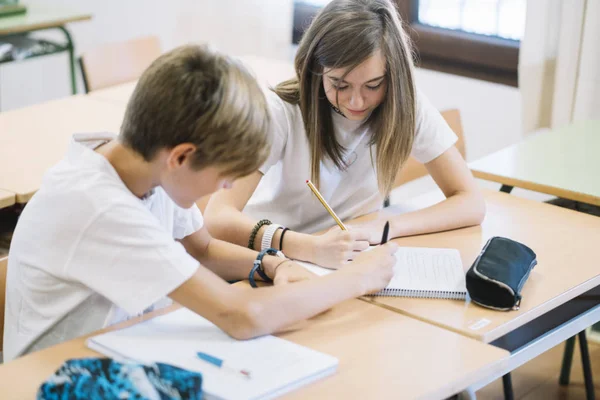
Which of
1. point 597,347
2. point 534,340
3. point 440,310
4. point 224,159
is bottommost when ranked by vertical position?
point 597,347

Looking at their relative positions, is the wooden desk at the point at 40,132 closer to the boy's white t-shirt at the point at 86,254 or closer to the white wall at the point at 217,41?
the boy's white t-shirt at the point at 86,254

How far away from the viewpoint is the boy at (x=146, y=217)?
1226 millimetres

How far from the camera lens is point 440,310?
1.51 meters

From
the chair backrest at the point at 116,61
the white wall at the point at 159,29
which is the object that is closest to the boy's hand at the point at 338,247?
the chair backrest at the point at 116,61

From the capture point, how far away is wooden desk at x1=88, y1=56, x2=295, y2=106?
301cm

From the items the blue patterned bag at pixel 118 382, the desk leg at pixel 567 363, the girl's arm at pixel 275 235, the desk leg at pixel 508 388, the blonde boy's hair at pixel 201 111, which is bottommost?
the desk leg at pixel 567 363

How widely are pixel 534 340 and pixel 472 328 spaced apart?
0.34 metres

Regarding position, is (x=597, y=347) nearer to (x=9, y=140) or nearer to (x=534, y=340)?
(x=534, y=340)

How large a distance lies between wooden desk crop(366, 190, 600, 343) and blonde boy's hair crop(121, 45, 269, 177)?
0.45m

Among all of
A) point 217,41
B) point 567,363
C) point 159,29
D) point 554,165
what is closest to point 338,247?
point 554,165

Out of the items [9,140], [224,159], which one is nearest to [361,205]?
[224,159]

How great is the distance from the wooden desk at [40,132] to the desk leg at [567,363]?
1531mm

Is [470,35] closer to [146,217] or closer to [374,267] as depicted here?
[374,267]

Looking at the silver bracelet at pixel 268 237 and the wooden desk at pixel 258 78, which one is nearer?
the silver bracelet at pixel 268 237
